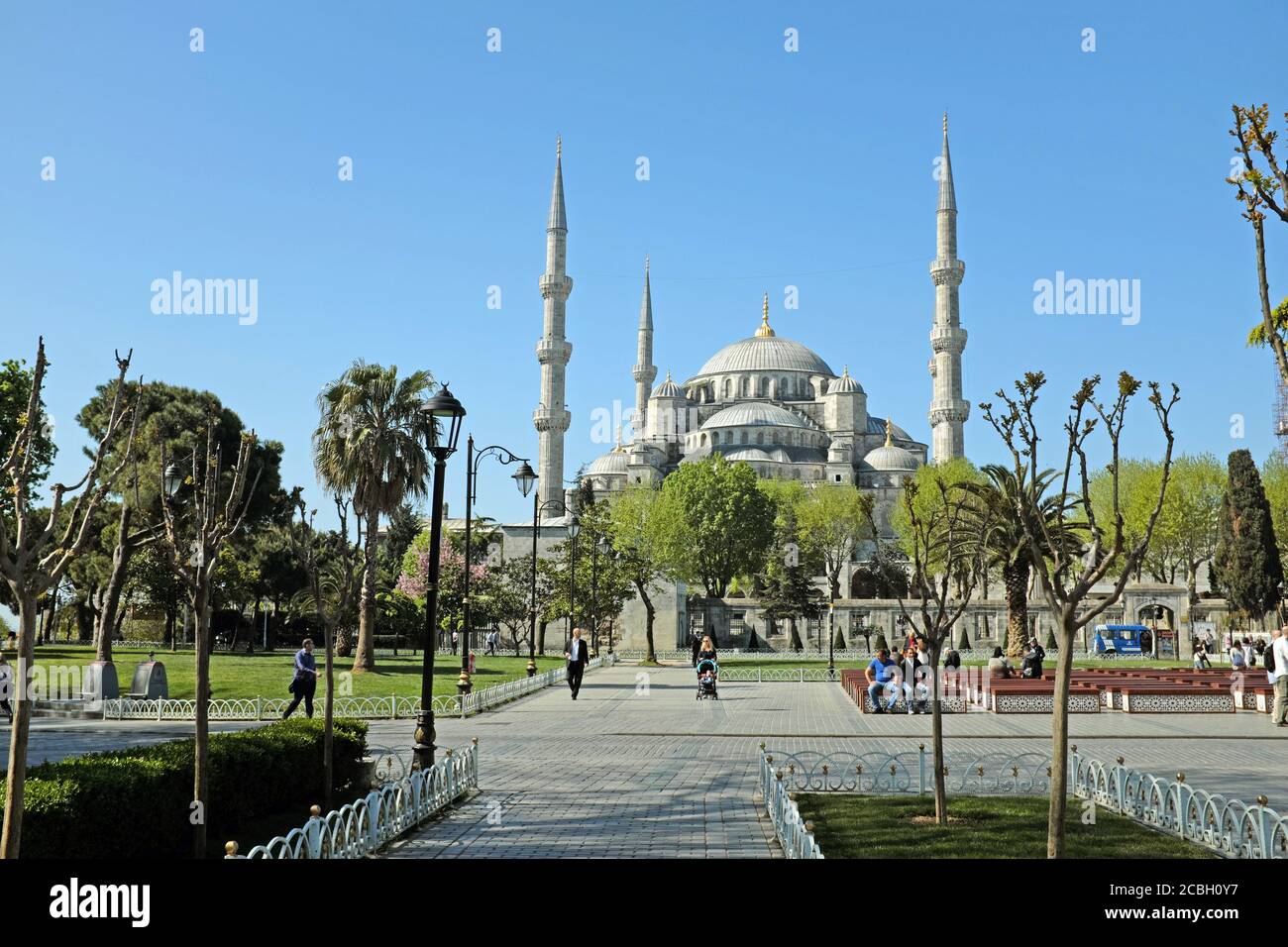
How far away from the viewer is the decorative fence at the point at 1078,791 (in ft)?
23.8

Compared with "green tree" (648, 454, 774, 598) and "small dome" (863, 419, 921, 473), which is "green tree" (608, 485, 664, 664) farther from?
"small dome" (863, 419, 921, 473)

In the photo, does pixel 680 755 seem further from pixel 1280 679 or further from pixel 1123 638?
pixel 1123 638

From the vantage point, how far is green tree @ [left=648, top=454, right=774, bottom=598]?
58750 millimetres

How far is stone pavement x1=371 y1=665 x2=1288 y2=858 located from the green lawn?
9.55ft

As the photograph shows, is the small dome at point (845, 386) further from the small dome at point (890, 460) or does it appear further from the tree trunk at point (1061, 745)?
the tree trunk at point (1061, 745)

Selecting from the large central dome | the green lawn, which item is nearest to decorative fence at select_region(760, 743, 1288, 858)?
the green lawn

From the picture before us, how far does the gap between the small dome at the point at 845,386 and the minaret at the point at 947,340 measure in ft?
86.5

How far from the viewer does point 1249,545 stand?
4581 cm

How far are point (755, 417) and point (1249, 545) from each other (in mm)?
55506

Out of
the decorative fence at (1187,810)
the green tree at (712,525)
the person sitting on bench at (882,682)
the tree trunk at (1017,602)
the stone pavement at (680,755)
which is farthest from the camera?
the green tree at (712,525)

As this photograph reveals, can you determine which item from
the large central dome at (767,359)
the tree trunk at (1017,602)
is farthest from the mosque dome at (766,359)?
the tree trunk at (1017,602)

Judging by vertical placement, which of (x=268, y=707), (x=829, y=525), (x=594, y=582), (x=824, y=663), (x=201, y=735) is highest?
(x=829, y=525)

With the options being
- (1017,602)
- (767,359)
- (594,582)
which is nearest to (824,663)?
(594,582)

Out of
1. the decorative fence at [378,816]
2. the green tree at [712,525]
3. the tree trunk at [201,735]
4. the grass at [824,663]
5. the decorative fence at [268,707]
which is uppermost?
the green tree at [712,525]
